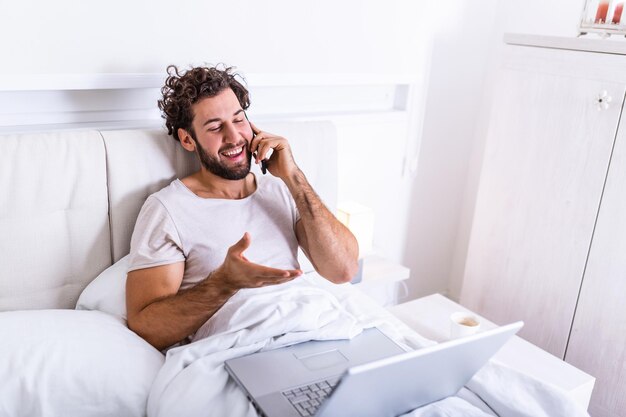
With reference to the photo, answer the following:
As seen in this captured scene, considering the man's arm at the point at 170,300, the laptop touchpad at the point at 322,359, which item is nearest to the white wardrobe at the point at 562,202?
the laptop touchpad at the point at 322,359

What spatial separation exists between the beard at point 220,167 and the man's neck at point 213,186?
0.02 meters

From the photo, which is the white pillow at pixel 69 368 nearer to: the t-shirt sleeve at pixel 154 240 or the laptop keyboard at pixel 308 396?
the t-shirt sleeve at pixel 154 240

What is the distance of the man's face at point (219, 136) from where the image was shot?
162 centimetres

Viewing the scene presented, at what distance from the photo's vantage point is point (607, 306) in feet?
6.62

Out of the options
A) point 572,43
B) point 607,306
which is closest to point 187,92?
point 572,43

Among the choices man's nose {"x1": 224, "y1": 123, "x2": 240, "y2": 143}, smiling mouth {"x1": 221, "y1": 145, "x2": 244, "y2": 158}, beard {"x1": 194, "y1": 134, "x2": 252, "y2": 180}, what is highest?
man's nose {"x1": 224, "y1": 123, "x2": 240, "y2": 143}

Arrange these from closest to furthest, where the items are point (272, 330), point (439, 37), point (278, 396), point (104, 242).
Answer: point (278, 396) < point (272, 330) < point (104, 242) < point (439, 37)

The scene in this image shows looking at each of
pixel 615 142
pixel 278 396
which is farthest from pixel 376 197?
pixel 278 396

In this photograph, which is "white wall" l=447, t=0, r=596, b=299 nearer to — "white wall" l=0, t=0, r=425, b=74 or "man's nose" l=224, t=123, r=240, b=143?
"white wall" l=0, t=0, r=425, b=74

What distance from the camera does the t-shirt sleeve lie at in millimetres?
1462

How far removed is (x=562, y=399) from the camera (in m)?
1.33

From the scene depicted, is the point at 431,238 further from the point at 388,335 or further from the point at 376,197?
the point at 388,335

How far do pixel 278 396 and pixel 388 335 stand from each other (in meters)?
0.42

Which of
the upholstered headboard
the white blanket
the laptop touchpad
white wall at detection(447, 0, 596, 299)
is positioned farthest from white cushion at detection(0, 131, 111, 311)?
white wall at detection(447, 0, 596, 299)
